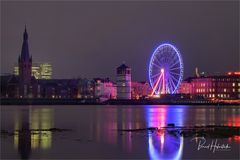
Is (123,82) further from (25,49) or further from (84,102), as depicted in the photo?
(25,49)

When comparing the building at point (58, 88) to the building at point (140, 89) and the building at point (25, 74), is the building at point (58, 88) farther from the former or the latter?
the building at point (140, 89)

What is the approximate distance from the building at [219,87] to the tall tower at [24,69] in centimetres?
3741

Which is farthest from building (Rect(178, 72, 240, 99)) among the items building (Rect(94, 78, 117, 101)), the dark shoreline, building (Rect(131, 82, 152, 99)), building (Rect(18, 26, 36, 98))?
building (Rect(18, 26, 36, 98))

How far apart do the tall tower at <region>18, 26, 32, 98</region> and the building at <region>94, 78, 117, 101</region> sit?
59.8 ft

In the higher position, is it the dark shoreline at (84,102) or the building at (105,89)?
the building at (105,89)

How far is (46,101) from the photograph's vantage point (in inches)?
4594

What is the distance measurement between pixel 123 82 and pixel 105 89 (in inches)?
284

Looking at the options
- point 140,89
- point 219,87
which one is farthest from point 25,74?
point 219,87

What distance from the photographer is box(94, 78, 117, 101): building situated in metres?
126
